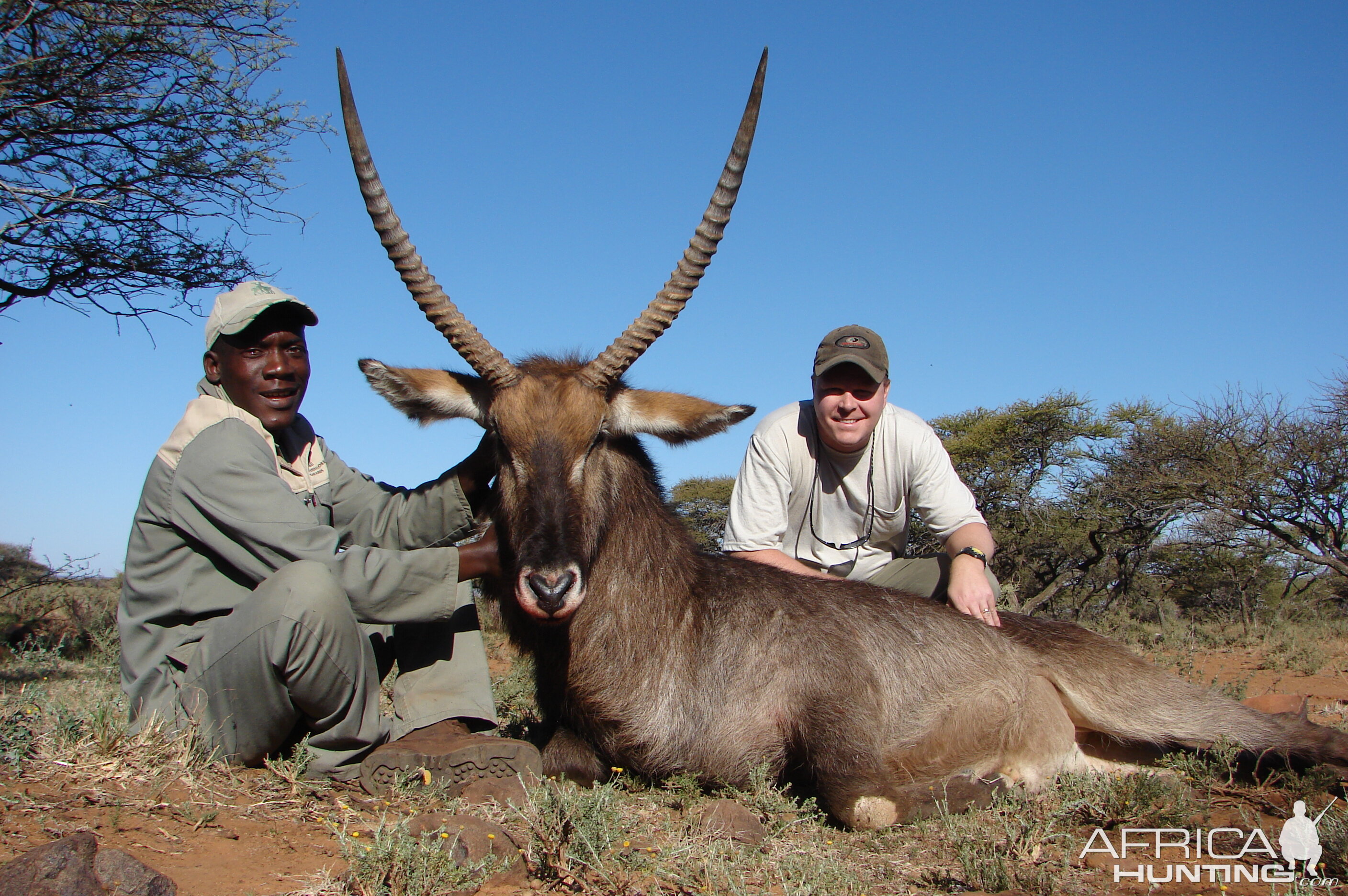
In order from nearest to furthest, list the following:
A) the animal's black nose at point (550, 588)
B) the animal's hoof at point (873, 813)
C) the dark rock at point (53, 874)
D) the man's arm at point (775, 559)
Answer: the dark rock at point (53, 874) → the animal's black nose at point (550, 588) → the animal's hoof at point (873, 813) → the man's arm at point (775, 559)

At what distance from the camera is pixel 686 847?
2.91m

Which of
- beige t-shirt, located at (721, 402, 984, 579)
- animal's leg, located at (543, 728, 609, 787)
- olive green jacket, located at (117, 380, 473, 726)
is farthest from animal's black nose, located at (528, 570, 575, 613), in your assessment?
beige t-shirt, located at (721, 402, 984, 579)

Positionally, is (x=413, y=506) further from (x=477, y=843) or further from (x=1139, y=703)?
(x=1139, y=703)

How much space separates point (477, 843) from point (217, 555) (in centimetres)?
160

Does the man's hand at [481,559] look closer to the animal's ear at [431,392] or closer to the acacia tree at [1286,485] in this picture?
the animal's ear at [431,392]

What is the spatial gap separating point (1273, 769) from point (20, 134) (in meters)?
10.3

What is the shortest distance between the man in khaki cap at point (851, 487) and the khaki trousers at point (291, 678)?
207cm

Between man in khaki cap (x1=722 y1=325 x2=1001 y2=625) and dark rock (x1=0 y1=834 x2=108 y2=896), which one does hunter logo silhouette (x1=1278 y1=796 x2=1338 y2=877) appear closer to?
man in khaki cap (x1=722 y1=325 x2=1001 y2=625)

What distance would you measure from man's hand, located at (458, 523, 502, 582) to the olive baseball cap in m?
1.94

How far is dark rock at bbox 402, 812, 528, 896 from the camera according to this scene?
2717mm

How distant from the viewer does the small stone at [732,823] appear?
328cm

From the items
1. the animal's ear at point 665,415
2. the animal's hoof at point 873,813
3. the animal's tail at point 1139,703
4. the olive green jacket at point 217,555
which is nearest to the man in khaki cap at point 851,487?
the animal's tail at point 1139,703

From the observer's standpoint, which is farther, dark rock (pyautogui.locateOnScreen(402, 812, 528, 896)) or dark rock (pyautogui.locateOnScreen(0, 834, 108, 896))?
dark rock (pyautogui.locateOnScreen(402, 812, 528, 896))

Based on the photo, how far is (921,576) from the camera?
207 inches
